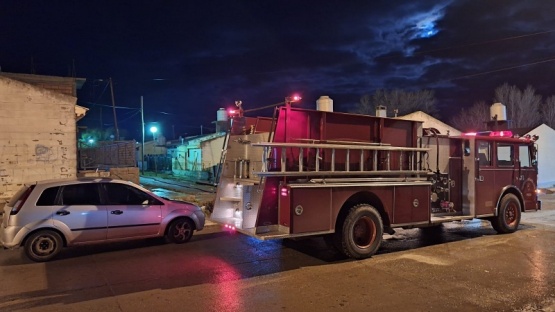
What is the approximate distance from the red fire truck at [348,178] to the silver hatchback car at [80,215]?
4.41 feet

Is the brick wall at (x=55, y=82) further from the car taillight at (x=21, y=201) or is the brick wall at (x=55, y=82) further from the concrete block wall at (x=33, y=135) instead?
the car taillight at (x=21, y=201)

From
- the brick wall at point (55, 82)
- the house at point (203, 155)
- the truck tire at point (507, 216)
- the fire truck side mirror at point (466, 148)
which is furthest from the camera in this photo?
the house at point (203, 155)

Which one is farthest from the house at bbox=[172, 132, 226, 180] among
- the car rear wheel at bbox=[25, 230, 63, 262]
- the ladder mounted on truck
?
the ladder mounted on truck

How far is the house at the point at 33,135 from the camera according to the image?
1369 cm

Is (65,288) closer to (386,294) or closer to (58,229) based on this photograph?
(58,229)

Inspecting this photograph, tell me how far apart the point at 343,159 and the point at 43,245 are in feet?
18.0

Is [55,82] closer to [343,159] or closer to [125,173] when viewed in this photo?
[125,173]

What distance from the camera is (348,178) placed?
7297 millimetres

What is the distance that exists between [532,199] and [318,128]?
22.2 feet

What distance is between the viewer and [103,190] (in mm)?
7863

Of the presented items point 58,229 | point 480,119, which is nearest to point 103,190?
point 58,229

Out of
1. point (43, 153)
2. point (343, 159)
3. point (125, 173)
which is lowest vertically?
point (125, 173)

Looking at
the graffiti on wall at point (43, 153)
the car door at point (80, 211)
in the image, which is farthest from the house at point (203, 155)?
the car door at point (80, 211)

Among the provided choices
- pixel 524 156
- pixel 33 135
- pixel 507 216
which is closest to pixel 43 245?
pixel 33 135
